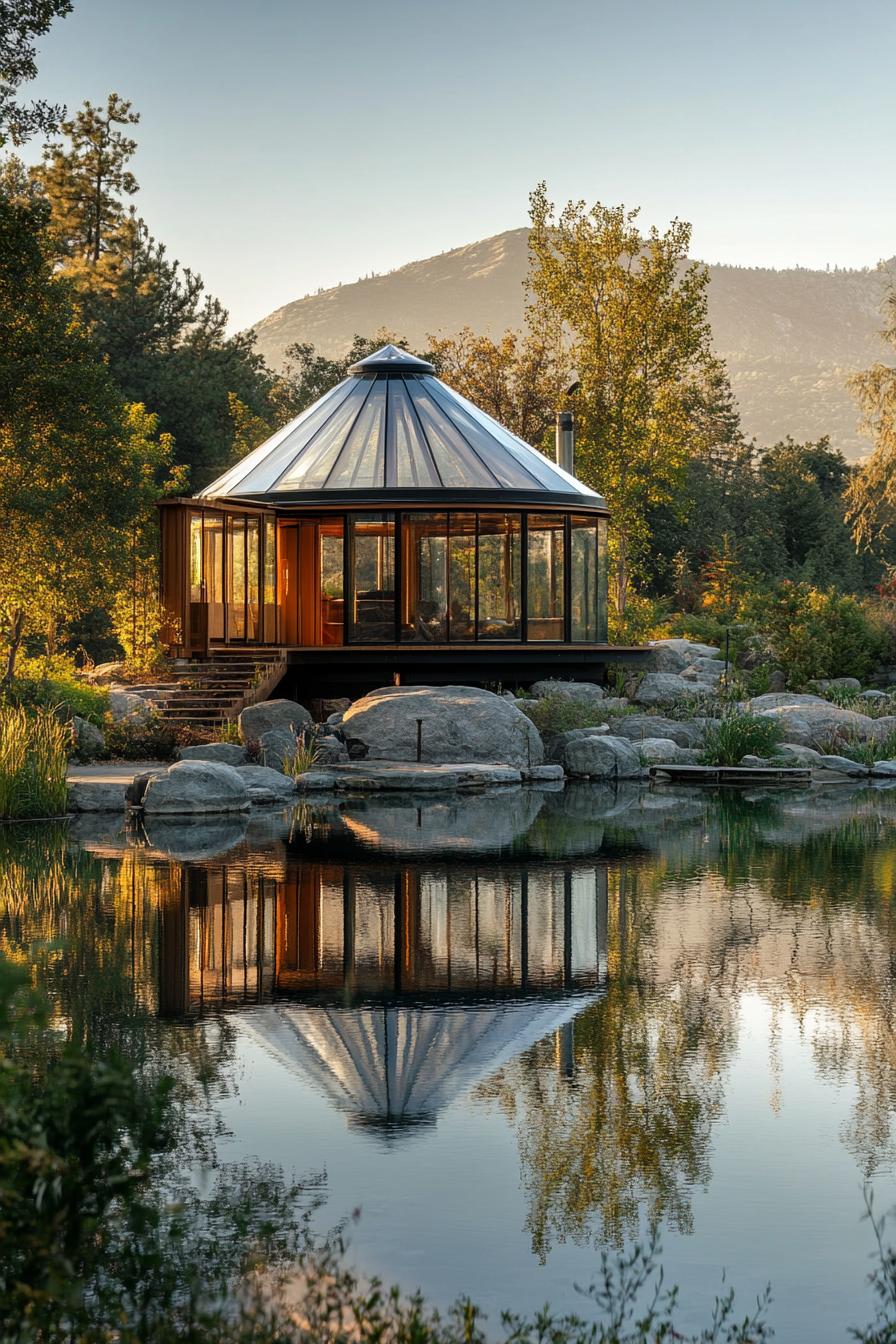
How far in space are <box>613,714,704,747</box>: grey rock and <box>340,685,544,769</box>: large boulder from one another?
2.18m

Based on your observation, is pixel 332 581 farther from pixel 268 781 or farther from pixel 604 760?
pixel 268 781

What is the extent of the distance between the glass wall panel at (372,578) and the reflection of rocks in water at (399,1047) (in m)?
16.7

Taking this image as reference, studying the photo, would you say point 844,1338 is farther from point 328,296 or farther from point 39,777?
point 328,296

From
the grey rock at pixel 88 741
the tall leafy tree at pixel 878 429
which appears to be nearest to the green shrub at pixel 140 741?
the grey rock at pixel 88 741

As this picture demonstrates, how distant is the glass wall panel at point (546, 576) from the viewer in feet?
80.3

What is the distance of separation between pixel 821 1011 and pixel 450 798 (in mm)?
10338

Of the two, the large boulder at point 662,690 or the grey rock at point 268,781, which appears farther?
the large boulder at point 662,690

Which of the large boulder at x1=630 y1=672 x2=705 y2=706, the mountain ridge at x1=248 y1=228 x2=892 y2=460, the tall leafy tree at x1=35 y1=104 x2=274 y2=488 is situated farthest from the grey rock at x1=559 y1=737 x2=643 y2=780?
the mountain ridge at x1=248 y1=228 x2=892 y2=460

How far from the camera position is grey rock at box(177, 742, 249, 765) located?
60.9 feet

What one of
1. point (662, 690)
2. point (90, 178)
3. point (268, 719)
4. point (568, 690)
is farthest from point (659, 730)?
point (90, 178)

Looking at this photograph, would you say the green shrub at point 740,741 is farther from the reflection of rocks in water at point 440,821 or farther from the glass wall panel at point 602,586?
the glass wall panel at point 602,586

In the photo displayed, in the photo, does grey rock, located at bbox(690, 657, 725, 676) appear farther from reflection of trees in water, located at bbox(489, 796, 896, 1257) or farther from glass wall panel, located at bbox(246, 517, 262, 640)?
reflection of trees in water, located at bbox(489, 796, 896, 1257)

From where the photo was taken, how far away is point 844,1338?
3967mm

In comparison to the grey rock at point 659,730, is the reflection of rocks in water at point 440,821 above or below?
below
